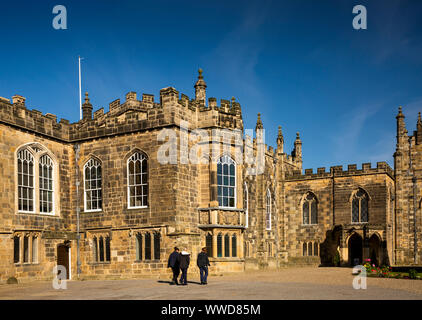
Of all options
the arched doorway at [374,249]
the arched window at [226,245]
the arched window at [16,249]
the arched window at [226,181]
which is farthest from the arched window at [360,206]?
the arched window at [16,249]

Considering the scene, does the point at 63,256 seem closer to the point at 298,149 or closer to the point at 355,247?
the point at 355,247

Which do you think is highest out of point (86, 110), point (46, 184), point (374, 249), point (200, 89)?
point (200, 89)

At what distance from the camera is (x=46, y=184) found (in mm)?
26984

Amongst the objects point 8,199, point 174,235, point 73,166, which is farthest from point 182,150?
point 8,199

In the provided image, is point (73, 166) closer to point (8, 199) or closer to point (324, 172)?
point (8, 199)

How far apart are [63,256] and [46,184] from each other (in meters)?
4.19

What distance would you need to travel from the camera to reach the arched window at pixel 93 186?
27.9 metres

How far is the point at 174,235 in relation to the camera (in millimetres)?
24797

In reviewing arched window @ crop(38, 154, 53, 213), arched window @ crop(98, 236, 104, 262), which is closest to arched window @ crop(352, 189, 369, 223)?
arched window @ crop(98, 236, 104, 262)

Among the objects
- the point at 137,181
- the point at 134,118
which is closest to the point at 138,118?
the point at 134,118

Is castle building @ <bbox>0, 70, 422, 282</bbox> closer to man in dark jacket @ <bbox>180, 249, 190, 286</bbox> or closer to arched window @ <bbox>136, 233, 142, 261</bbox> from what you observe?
arched window @ <bbox>136, 233, 142, 261</bbox>

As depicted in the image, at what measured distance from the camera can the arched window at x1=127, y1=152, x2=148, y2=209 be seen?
86.6ft

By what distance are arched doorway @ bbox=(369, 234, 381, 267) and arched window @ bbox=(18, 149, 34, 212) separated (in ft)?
84.5
